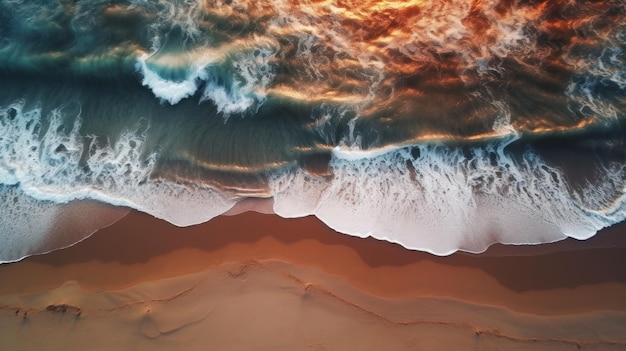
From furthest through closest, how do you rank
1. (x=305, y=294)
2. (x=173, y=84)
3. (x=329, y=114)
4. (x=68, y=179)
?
(x=173, y=84), (x=329, y=114), (x=68, y=179), (x=305, y=294)


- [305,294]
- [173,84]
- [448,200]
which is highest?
[173,84]

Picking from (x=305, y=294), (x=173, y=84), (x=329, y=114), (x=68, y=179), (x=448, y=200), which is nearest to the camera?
(x=305, y=294)

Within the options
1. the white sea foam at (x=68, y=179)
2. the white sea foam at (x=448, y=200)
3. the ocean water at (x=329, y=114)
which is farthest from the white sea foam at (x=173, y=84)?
the white sea foam at (x=448, y=200)

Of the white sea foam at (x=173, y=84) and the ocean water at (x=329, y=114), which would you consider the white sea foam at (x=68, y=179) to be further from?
the white sea foam at (x=173, y=84)

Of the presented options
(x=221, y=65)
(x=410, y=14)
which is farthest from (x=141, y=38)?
(x=410, y=14)

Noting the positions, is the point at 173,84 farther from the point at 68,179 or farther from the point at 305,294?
the point at 305,294

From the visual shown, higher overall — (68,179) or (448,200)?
(448,200)

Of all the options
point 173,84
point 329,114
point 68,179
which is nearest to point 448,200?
point 329,114

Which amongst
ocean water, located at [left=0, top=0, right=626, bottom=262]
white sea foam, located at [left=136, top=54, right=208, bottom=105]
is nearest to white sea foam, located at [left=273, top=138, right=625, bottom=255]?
ocean water, located at [left=0, top=0, right=626, bottom=262]
